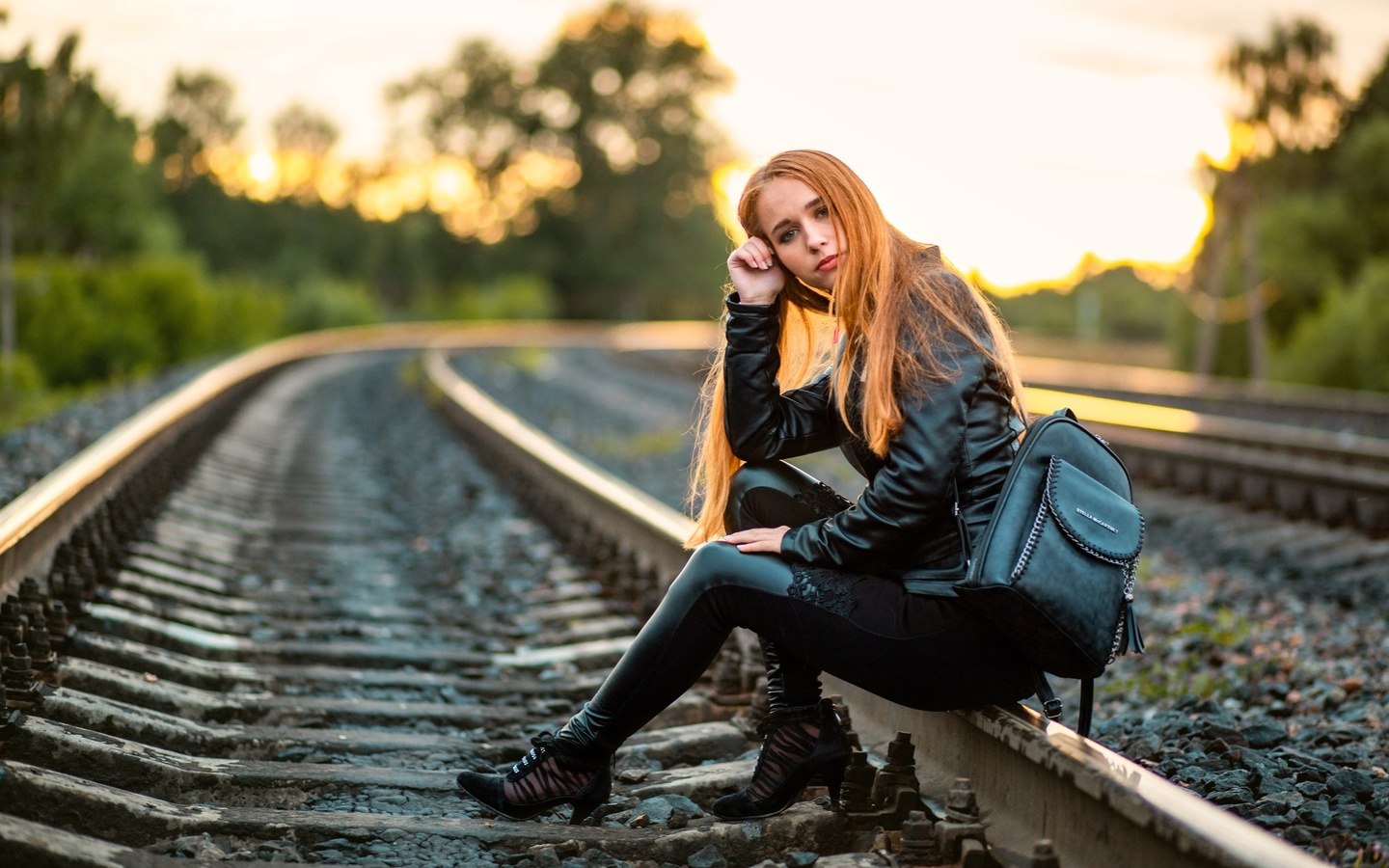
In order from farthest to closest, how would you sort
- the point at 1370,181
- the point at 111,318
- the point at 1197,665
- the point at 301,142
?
the point at 301,142, the point at 1370,181, the point at 111,318, the point at 1197,665

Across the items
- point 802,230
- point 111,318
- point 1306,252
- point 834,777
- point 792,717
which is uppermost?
point 1306,252

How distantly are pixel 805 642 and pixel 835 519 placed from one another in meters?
0.26

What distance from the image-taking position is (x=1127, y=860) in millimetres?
2154

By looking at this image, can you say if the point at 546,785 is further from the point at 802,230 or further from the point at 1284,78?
the point at 1284,78

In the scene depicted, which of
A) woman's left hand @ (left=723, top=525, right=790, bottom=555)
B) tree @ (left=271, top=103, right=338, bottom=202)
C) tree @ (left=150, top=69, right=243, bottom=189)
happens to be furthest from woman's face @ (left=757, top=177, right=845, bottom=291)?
tree @ (left=271, top=103, right=338, bottom=202)

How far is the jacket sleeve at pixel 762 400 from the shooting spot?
2.97 meters

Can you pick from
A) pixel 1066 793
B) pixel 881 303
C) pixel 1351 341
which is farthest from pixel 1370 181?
pixel 1066 793

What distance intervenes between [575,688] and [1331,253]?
80.5ft

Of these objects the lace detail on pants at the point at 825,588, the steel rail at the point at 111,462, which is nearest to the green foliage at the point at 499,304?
the steel rail at the point at 111,462

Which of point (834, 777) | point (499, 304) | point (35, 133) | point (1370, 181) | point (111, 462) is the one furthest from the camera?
point (499, 304)

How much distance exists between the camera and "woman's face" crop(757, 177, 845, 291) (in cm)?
283

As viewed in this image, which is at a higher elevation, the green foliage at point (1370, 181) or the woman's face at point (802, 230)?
the green foliage at point (1370, 181)

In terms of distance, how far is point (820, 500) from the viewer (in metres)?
3.03

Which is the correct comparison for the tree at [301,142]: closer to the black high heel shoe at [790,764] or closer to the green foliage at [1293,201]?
the green foliage at [1293,201]
